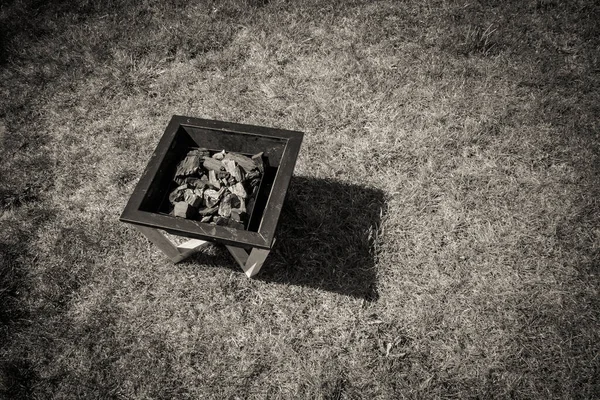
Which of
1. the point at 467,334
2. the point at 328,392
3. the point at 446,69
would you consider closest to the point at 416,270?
the point at 467,334

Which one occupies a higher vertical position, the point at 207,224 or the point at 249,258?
the point at 207,224

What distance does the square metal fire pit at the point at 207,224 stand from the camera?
1.73 m

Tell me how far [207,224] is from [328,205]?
3.78 ft

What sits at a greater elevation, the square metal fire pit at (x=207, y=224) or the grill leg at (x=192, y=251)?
the square metal fire pit at (x=207, y=224)

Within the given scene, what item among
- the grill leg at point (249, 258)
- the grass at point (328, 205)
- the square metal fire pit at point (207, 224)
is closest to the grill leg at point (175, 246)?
the square metal fire pit at point (207, 224)

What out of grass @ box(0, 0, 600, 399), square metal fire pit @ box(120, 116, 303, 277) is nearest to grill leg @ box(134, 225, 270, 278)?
square metal fire pit @ box(120, 116, 303, 277)

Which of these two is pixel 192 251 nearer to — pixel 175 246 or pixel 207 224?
pixel 175 246

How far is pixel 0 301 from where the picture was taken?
7.69ft

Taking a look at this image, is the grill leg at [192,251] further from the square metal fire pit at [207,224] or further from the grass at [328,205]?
the grass at [328,205]

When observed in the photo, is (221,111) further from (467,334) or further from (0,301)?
(467,334)

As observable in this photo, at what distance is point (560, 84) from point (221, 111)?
308cm

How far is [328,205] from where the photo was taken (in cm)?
268

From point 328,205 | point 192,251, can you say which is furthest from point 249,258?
point 328,205

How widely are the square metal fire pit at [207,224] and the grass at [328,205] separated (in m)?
0.43
